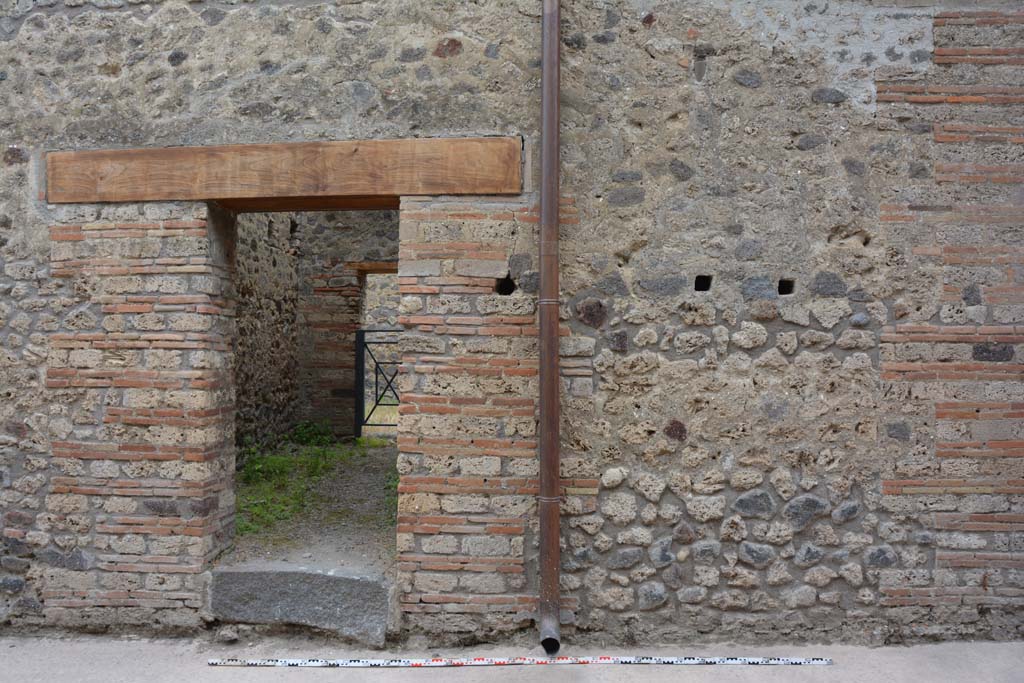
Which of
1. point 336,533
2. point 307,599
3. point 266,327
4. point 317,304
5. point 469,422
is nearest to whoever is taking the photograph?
point 469,422

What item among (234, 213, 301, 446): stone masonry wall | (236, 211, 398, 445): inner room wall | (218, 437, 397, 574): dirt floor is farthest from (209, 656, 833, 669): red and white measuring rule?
(236, 211, 398, 445): inner room wall

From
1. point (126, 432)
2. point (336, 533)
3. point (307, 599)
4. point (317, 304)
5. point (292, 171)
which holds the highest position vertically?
point (292, 171)

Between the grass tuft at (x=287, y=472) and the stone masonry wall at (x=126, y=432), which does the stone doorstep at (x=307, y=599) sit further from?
the grass tuft at (x=287, y=472)

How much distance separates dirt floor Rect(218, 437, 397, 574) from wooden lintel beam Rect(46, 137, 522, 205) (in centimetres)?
207

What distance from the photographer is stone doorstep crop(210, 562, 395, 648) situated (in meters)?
3.69

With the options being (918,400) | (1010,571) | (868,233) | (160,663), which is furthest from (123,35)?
(1010,571)

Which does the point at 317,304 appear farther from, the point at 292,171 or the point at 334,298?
the point at 292,171

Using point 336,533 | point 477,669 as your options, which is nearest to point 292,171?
point 336,533

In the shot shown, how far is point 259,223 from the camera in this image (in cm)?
712

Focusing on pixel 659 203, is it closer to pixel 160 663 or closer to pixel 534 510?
pixel 534 510

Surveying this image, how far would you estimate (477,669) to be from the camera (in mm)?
3453

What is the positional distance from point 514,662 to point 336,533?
162 centimetres

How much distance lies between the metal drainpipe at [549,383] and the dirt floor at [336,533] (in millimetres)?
947

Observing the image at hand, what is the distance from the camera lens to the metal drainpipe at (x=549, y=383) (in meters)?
3.53
